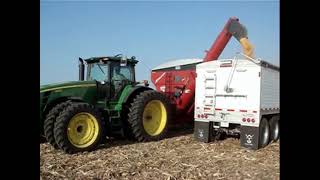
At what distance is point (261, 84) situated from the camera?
984 centimetres

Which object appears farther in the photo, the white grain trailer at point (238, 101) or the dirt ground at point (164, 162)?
the white grain trailer at point (238, 101)

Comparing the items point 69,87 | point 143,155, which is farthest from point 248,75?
point 69,87

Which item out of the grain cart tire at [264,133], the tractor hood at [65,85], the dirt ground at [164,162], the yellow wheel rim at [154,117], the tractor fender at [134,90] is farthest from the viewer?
the yellow wheel rim at [154,117]

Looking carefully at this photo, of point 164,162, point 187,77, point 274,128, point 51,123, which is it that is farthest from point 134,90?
point 274,128

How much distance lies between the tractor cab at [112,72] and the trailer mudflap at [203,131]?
2.24 m

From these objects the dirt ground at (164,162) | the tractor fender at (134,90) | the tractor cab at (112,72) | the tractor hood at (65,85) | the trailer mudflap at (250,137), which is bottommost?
the dirt ground at (164,162)

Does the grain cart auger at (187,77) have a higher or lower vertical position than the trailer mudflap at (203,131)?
higher

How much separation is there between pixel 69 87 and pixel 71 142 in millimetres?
1575

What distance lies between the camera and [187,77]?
12.3 meters

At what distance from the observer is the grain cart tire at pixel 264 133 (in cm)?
1009

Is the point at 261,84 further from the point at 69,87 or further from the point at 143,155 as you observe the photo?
the point at 69,87

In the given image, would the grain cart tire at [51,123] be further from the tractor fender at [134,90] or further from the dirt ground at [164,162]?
the tractor fender at [134,90]

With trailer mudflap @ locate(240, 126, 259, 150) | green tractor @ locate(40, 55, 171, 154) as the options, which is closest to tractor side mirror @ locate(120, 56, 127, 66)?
green tractor @ locate(40, 55, 171, 154)

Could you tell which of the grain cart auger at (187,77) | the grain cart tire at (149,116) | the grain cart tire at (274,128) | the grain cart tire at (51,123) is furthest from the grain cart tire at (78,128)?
the grain cart tire at (274,128)
